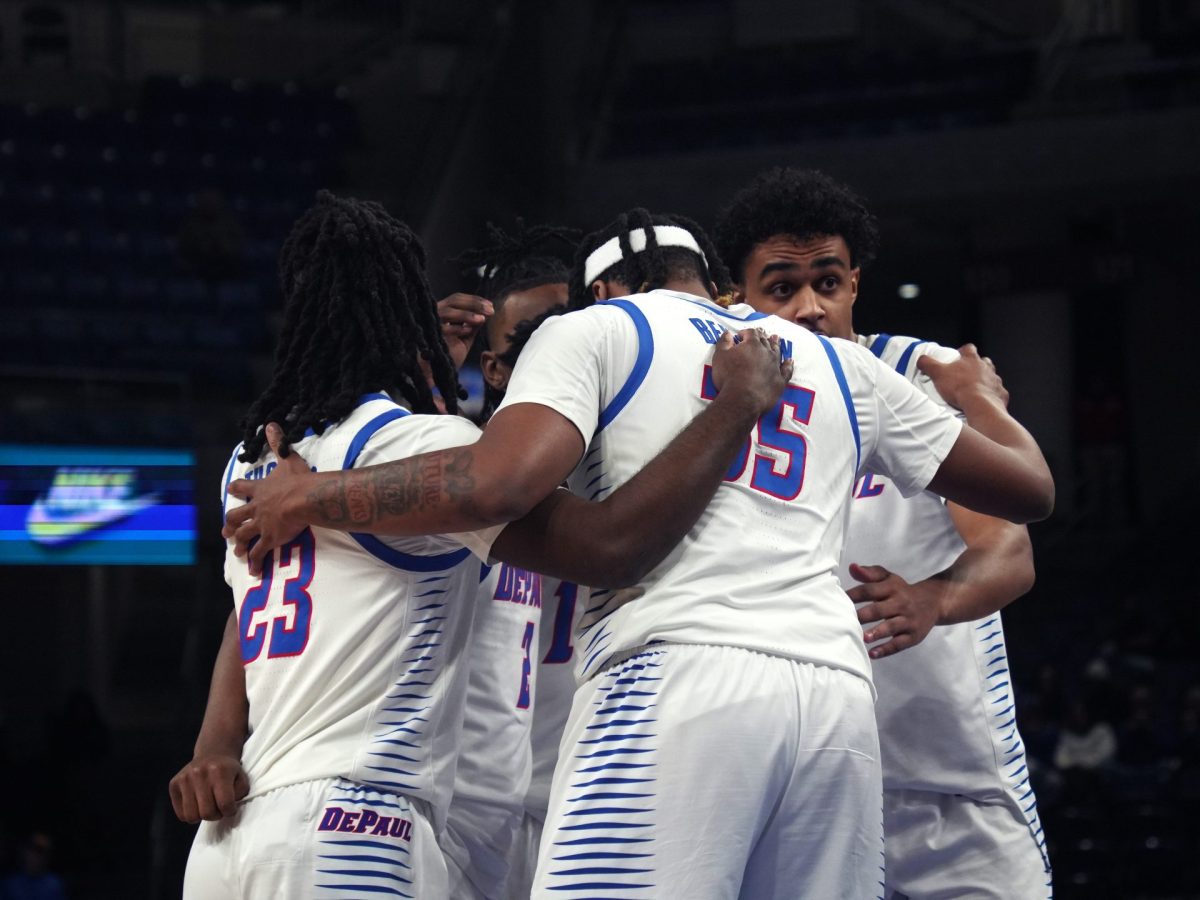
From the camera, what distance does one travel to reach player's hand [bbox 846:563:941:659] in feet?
9.84

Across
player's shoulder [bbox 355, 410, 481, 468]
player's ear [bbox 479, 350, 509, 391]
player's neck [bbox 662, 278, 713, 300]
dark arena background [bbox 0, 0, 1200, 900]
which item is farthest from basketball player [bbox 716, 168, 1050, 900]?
dark arena background [bbox 0, 0, 1200, 900]

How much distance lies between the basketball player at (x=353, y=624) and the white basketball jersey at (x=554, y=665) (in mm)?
800

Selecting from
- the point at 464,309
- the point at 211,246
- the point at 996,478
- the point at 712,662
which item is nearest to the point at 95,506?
the point at 211,246

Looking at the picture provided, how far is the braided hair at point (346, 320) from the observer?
2.93 meters

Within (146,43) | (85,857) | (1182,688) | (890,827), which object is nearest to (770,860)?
(890,827)

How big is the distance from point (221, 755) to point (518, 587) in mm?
896

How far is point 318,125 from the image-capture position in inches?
615

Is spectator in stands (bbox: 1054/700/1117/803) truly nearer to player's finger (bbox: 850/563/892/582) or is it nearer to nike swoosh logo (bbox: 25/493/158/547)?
nike swoosh logo (bbox: 25/493/158/547)

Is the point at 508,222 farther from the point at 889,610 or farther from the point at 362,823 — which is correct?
the point at 362,823

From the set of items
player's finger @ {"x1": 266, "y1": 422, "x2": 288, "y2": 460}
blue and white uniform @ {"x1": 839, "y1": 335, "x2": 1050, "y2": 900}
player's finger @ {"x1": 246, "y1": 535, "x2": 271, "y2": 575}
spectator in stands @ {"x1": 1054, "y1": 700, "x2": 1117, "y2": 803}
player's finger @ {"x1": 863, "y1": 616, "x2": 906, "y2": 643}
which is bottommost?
spectator in stands @ {"x1": 1054, "y1": 700, "x2": 1117, "y2": 803}

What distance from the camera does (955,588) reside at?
10.3ft

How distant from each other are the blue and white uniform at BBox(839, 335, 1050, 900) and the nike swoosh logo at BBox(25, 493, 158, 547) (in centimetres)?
749

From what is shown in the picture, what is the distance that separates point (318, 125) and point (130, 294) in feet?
11.3

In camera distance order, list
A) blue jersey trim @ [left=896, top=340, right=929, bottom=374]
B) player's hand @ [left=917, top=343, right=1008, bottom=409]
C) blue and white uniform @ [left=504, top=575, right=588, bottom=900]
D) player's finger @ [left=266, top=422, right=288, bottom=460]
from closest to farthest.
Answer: player's finger @ [left=266, top=422, right=288, bottom=460]
player's hand @ [left=917, top=343, right=1008, bottom=409]
blue jersey trim @ [left=896, top=340, right=929, bottom=374]
blue and white uniform @ [left=504, top=575, right=588, bottom=900]
